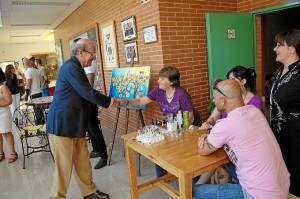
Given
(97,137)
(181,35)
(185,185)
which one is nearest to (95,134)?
(97,137)

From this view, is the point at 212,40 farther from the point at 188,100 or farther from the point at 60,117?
the point at 60,117

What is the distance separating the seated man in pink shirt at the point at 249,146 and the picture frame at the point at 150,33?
6.00ft

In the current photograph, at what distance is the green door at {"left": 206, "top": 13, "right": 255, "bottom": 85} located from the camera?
3402 mm

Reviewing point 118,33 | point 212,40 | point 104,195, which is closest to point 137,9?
point 118,33

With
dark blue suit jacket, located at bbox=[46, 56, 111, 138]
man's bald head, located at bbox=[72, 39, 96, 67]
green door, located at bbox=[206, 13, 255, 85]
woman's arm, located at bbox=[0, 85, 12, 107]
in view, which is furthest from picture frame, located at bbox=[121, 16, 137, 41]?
woman's arm, located at bbox=[0, 85, 12, 107]

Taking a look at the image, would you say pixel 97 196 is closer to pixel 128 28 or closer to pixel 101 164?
pixel 101 164

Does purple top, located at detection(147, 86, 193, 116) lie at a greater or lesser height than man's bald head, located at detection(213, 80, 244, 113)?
lesser

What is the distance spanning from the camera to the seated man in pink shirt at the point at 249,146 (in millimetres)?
1385

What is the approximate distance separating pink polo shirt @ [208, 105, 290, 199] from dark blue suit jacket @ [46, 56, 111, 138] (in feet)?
3.89

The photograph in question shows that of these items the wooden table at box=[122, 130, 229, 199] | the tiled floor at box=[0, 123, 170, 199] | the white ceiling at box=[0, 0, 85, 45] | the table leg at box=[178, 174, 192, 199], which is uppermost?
the white ceiling at box=[0, 0, 85, 45]

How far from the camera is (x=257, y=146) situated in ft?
4.55

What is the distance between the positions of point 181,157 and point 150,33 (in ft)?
6.81

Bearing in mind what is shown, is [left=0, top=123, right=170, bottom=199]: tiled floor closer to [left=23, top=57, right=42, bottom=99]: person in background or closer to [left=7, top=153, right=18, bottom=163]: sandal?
[left=7, top=153, right=18, bottom=163]: sandal

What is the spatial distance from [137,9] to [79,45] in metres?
1.59
